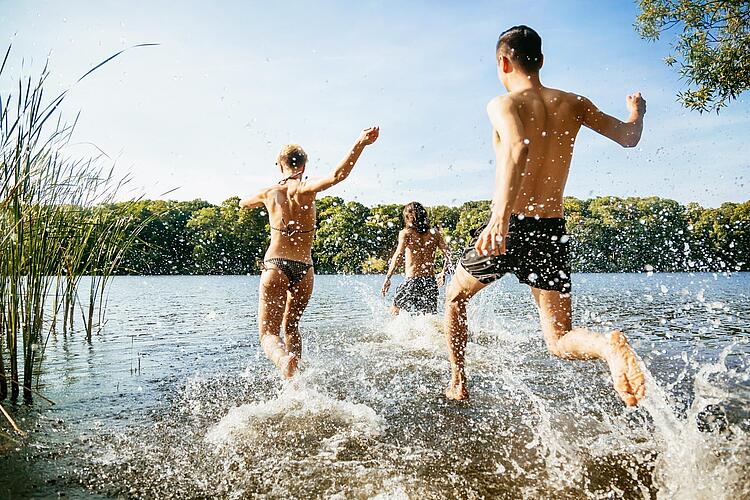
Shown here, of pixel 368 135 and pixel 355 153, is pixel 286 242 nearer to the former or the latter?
pixel 355 153

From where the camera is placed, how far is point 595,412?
4.16m

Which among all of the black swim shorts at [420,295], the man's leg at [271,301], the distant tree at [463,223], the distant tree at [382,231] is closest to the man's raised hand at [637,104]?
the man's leg at [271,301]

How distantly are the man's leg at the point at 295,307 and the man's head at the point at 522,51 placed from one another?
2.57 metres

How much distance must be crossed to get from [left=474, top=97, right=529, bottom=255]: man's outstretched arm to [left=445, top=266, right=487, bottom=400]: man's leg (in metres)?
0.60

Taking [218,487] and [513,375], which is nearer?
[218,487]

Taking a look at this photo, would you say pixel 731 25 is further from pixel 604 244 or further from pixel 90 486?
pixel 604 244

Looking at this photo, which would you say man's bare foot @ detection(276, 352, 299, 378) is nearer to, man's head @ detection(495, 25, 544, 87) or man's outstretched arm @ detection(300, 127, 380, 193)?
man's outstretched arm @ detection(300, 127, 380, 193)

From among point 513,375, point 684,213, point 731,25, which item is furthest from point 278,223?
point 684,213

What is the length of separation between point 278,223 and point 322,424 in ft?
6.15

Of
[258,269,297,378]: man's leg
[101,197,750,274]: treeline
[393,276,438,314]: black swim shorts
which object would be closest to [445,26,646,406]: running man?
[258,269,297,378]: man's leg

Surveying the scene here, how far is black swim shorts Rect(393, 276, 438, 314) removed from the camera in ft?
29.3

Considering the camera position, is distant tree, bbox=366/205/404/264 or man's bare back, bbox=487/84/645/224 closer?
man's bare back, bbox=487/84/645/224

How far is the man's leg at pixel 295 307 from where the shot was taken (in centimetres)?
491

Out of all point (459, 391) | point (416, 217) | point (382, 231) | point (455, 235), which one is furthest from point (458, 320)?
point (382, 231)
